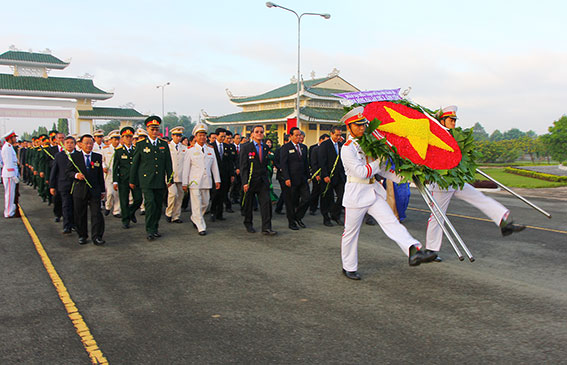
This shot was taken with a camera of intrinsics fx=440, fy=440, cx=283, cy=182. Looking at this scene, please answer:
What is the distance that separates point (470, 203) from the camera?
5172mm

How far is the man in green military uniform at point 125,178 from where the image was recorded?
8727 millimetres

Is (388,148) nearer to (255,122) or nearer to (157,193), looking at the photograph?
(157,193)

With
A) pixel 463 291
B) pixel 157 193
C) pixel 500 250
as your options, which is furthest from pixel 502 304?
pixel 157 193

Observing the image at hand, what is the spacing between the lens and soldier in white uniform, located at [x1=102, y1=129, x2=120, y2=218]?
9.80 metres

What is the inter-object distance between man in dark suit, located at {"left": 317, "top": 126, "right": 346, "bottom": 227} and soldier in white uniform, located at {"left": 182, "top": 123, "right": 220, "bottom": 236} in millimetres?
2135

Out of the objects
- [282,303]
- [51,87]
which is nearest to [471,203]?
[282,303]

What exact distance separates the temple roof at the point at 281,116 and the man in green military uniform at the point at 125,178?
3036 cm

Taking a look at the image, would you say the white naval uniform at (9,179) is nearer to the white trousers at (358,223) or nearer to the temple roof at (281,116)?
the white trousers at (358,223)

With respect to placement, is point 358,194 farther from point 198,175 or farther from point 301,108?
point 301,108

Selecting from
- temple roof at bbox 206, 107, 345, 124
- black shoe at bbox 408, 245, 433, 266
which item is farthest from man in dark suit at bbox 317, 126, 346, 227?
temple roof at bbox 206, 107, 345, 124

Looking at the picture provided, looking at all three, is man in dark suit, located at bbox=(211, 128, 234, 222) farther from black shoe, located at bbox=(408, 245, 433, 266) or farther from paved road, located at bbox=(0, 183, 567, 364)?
black shoe, located at bbox=(408, 245, 433, 266)

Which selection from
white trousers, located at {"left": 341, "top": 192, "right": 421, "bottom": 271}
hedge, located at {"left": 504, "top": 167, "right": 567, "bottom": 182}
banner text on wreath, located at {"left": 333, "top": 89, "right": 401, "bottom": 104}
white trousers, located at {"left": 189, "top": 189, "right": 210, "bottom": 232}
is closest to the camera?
white trousers, located at {"left": 341, "top": 192, "right": 421, "bottom": 271}

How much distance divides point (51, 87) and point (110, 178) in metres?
38.6

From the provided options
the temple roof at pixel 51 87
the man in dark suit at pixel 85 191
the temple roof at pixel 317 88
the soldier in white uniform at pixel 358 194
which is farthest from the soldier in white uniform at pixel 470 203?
the temple roof at pixel 51 87
